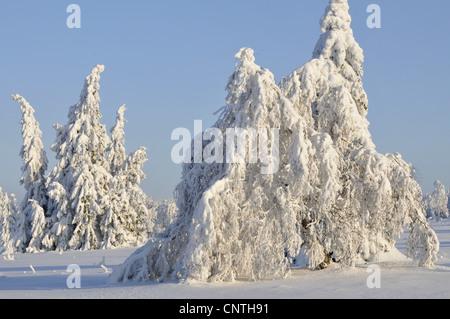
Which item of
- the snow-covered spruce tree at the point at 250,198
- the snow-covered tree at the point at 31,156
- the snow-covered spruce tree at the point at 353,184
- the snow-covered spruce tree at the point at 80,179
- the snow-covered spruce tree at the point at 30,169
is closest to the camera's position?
the snow-covered spruce tree at the point at 250,198

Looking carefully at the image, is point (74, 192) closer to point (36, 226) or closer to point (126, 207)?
point (36, 226)

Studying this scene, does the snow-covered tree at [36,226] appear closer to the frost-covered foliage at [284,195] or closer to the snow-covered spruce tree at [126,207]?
the snow-covered spruce tree at [126,207]

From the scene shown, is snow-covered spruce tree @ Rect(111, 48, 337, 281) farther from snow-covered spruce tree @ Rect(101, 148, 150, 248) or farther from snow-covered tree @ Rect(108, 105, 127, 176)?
snow-covered tree @ Rect(108, 105, 127, 176)

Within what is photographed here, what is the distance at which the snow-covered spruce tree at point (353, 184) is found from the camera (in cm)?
1248

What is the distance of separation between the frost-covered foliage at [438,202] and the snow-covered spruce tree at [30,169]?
99.2 metres

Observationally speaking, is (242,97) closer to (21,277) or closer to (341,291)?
(341,291)

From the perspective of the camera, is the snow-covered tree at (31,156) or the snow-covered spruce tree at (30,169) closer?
the snow-covered spruce tree at (30,169)

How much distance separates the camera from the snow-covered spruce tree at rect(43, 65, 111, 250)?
30.9 meters

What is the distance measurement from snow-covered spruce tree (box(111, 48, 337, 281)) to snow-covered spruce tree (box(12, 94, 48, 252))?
70.7 feet

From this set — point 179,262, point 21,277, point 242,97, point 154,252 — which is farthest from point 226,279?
point 21,277

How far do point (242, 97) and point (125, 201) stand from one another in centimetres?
2224

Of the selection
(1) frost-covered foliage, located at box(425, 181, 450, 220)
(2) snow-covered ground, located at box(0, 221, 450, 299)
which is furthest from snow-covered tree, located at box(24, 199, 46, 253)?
(1) frost-covered foliage, located at box(425, 181, 450, 220)

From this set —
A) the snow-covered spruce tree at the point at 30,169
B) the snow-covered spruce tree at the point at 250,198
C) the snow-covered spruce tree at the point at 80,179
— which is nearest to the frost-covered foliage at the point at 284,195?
the snow-covered spruce tree at the point at 250,198

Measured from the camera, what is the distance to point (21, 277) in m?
15.3
